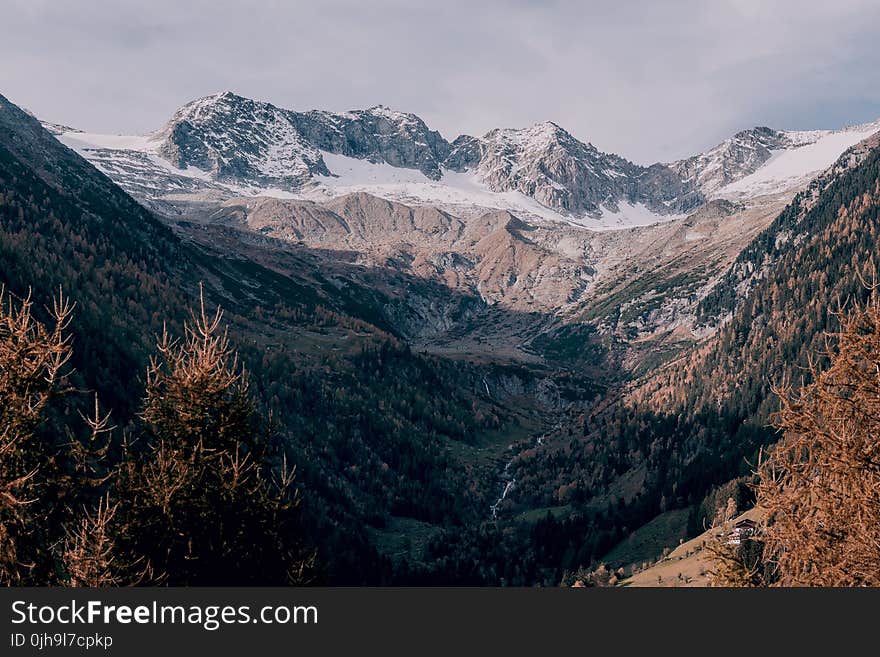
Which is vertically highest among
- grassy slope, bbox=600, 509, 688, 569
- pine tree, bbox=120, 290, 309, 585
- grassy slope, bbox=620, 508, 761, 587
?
pine tree, bbox=120, 290, 309, 585

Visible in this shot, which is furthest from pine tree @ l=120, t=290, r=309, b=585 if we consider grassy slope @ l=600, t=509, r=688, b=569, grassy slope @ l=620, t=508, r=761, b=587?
grassy slope @ l=600, t=509, r=688, b=569

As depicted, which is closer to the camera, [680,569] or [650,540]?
[680,569]

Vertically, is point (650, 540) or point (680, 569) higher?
point (680, 569)

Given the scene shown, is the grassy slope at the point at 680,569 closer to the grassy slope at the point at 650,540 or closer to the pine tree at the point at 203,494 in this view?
the grassy slope at the point at 650,540

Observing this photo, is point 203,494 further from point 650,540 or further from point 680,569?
point 650,540

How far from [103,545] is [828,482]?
23770 millimetres

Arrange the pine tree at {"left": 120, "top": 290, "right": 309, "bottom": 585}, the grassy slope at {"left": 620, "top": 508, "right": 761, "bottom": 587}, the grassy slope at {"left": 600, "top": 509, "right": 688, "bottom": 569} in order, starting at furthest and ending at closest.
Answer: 1. the grassy slope at {"left": 600, "top": 509, "right": 688, "bottom": 569}
2. the grassy slope at {"left": 620, "top": 508, "right": 761, "bottom": 587}
3. the pine tree at {"left": 120, "top": 290, "right": 309, "bottom": 585}

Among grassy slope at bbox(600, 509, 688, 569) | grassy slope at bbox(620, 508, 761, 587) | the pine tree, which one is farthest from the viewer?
grassy slope at bbox(600, 509, 688, 569)

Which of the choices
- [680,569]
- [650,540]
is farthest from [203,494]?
[650,540]

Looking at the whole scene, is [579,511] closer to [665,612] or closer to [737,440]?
[737,440]

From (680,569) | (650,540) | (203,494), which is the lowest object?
(650,540)

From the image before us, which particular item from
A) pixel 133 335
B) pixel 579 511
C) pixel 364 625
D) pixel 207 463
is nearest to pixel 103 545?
pixel 207 463

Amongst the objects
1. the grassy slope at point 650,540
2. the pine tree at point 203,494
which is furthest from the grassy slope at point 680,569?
the pine tree at point 203,494

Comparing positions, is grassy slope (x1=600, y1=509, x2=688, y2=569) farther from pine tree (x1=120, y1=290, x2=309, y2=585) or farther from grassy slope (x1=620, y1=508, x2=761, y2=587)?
pine tree (x1=120, y1=290, x2=309, y2=585)
